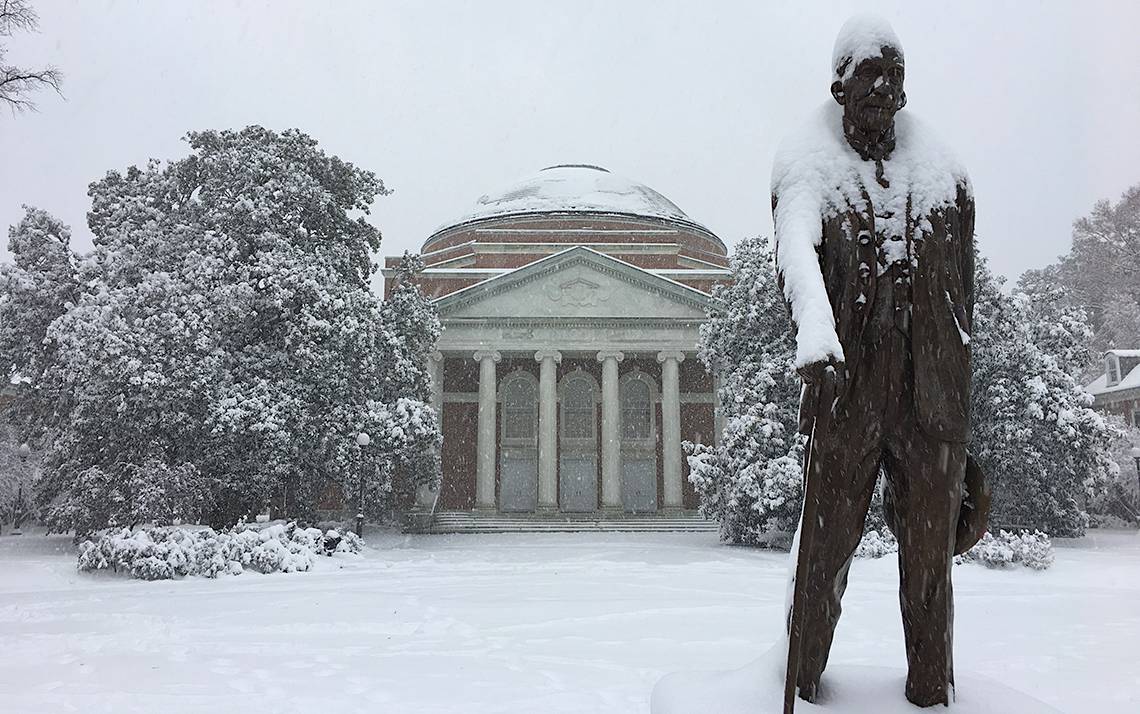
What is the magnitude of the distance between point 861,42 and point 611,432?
26459mm

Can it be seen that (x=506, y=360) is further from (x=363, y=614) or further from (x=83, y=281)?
(x=363, y=614)

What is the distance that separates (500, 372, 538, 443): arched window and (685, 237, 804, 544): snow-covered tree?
1199cm

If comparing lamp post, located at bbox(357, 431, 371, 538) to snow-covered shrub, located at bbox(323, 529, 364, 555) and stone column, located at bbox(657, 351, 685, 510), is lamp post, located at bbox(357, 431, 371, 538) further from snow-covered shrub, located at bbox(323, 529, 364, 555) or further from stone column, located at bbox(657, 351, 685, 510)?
stone column, located at bbox(657, 351, 685, 510)

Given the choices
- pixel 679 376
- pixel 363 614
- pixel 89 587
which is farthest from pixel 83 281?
pixel 679 376

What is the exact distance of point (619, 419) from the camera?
30609 millimetres

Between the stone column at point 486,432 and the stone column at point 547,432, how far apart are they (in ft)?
5.55

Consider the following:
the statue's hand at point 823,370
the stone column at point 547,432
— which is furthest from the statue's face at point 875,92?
the stone column at point 547,432

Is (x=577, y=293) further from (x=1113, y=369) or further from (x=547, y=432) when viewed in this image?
(x=1113, y=369)

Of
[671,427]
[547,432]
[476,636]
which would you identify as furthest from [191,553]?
[671,427]

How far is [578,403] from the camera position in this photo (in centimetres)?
3316

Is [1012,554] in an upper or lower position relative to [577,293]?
lower

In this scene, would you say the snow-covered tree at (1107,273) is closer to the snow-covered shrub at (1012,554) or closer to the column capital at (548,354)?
the column capital at (548,354)

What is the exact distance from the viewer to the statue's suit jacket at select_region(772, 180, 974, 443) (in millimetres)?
3250

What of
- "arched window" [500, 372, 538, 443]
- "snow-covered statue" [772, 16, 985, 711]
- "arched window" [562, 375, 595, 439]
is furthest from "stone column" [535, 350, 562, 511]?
"snow-covered statue" [772, 16, 985, 711]
